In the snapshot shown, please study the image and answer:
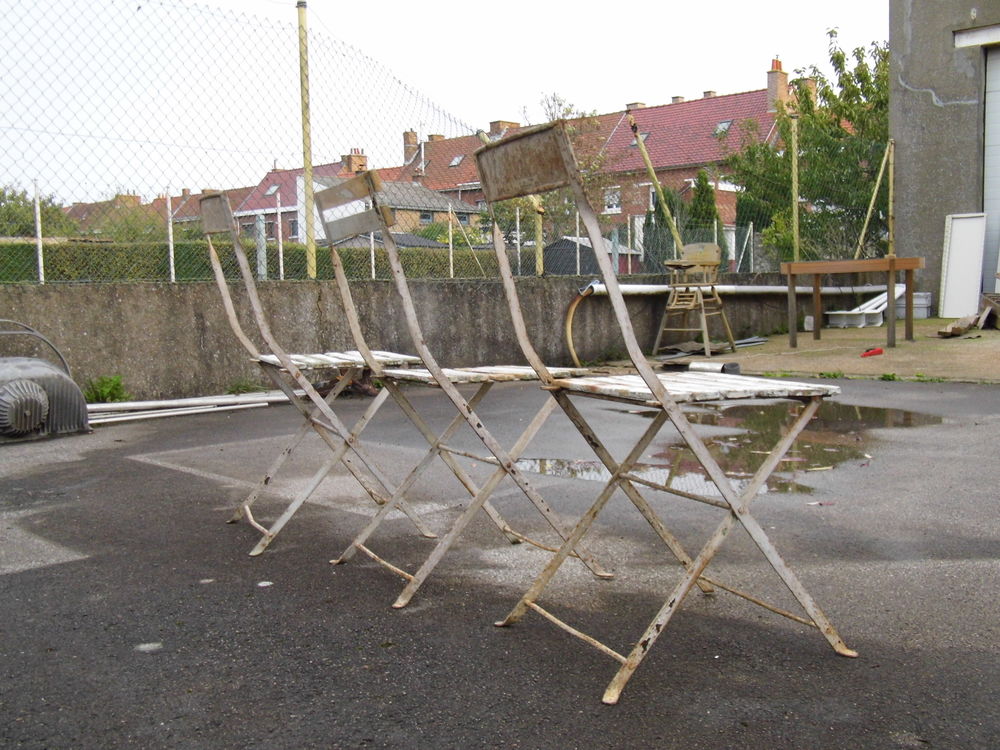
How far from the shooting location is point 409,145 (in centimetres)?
1008

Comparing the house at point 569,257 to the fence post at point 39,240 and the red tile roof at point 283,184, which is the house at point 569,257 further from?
the fence post at point 39,240

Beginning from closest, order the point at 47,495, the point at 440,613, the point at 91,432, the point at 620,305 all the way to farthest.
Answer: the point at 620,305
the point at 440,613
the point at 47,495
the point at 91,432

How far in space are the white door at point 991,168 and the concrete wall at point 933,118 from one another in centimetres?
13

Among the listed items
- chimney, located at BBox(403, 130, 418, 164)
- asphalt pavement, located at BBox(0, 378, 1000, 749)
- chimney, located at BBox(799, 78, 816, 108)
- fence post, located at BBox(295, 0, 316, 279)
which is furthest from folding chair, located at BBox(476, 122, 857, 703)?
chimney, located at BBox(799, 78, 816, 108)

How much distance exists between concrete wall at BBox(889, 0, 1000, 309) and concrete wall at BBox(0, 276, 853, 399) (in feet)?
17.6

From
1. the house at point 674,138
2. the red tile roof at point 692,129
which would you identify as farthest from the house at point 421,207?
the red tile roof at point 692,129

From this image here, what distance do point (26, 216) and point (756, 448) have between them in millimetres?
5332

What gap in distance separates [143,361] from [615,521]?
195 inches

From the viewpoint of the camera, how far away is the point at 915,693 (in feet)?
8.16

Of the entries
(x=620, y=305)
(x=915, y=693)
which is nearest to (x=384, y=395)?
(x=620, y=305)

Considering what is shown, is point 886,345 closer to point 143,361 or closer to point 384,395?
point 143,361

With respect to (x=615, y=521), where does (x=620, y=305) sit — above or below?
above

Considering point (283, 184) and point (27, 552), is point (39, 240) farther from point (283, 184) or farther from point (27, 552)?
point (27, 552)

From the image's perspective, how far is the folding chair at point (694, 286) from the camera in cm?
1105
